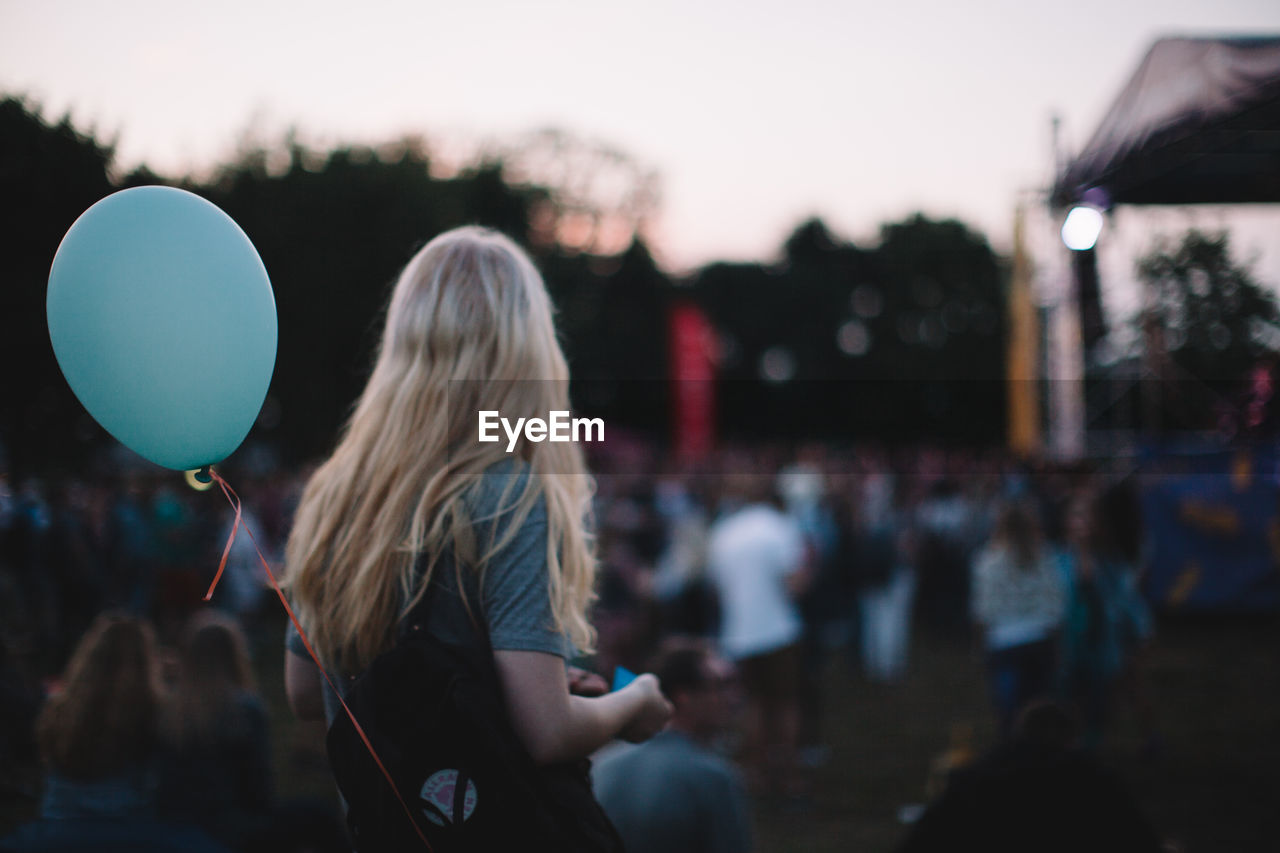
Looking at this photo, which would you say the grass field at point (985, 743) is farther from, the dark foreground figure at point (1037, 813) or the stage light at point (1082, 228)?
the stage light at point (1082, 228)

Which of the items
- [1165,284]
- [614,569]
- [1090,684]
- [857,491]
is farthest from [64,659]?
[857,491]

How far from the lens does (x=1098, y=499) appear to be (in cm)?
548

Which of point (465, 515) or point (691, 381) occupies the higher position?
point (691, 381)

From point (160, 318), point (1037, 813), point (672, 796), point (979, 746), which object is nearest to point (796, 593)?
point (979, 746)

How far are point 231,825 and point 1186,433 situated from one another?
11753 millimetres

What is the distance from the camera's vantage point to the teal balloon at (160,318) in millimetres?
1488

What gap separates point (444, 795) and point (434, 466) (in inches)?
18.0

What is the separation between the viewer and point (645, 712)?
59.2 inches

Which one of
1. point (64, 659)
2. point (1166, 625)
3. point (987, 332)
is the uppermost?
point (987, 332)

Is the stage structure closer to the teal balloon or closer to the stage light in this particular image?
the stage light

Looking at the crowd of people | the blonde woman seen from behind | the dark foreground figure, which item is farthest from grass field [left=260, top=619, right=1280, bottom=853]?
the blonde woman seen from behind

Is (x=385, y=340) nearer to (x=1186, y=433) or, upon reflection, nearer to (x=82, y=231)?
(x=82, y=231)

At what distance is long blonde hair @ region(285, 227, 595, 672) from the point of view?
1.36 m

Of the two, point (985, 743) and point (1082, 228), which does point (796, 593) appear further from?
point (1082, 228)
